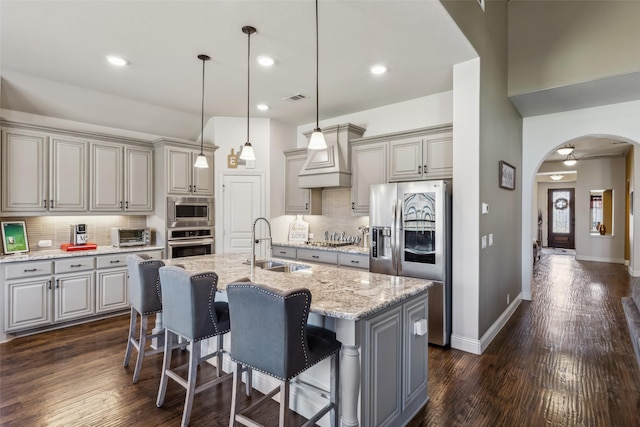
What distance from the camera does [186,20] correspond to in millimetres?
Answer: 2689

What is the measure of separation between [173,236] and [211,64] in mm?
2536

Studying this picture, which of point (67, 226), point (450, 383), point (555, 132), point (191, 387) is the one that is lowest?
point (450, 383)

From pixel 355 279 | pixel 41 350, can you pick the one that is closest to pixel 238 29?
pixel 355 279

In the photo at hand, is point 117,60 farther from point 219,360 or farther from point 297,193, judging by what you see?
point 219,360

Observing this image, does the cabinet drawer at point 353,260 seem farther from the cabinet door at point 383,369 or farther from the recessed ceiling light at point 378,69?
the recessed ceiling light at point 378,69

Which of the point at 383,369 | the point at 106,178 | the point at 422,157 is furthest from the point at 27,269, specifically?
the point at 422,157

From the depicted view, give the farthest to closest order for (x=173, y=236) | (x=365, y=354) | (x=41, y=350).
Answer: (x=173, y=236) < (x=41, y=350) < (x=365, y=354)

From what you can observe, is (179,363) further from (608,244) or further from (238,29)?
(608,244)

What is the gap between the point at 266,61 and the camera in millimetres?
3420

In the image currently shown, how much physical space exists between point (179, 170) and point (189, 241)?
106 cm

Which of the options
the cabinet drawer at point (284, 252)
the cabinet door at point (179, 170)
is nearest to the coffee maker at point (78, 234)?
the cabinet door at point (179, 170)

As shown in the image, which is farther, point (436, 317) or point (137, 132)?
point (137, 132)

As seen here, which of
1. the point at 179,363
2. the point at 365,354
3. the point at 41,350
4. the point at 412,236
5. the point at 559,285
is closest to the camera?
the point at 365,354

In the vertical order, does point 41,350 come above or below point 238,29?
below
